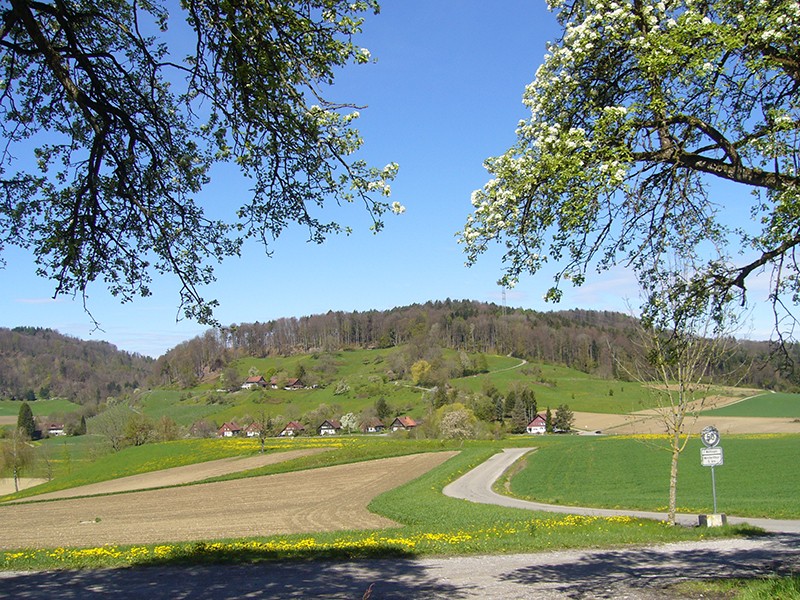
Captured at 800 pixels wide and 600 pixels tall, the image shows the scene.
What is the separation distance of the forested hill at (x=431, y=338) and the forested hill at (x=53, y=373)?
16.5m

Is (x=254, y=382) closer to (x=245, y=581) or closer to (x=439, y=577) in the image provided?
(x=245, y=581)

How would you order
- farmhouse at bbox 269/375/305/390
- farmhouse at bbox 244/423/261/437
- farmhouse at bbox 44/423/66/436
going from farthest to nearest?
farmhouse at bbox 269/375/305/390 < farmhouse at bbox 44/423/66/436 < farmhouse at bbox 244/423/261/437

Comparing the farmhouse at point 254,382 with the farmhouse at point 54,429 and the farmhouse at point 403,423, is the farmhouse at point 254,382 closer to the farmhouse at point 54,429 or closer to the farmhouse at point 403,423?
the farmhouse at point 54,429

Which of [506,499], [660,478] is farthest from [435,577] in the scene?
[660,478]

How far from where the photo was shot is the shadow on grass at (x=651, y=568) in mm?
8867

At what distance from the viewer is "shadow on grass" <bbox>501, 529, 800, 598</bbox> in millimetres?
8867

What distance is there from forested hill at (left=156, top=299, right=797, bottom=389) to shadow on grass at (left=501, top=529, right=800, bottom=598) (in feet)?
405

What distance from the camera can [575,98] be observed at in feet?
25.2

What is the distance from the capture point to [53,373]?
581 feet

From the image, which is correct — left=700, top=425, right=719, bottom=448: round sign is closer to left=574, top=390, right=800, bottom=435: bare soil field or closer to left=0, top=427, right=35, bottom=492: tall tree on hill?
left=574, top=390, right=800, bottom=435: bare soil field

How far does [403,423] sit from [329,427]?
14.9 metres

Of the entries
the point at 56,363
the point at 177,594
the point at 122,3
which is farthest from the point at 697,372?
the point at 56,363

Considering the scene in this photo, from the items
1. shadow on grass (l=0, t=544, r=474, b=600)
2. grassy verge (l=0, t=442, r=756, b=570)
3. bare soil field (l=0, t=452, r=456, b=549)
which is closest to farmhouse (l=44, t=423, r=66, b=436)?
bare soil field (l=0, t=452, r=456, b=549)

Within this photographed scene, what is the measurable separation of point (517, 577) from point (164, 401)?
14541cm
